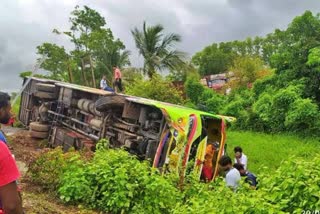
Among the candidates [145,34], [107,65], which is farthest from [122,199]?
[107,65]

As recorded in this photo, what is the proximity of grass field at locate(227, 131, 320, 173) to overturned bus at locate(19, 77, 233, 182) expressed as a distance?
3000 mm

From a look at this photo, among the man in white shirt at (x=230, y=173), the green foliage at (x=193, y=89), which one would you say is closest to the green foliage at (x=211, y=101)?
the green foliage at (x=193, y=89)

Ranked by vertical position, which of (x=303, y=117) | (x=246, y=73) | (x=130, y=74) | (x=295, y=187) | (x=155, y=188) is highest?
(x=246, y=73)

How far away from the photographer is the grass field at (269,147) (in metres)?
13.8

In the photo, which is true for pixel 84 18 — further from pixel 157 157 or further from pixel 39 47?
pixel 157 157

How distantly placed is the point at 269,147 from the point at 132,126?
6.25 metres

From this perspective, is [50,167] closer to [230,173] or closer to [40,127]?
[230,173]

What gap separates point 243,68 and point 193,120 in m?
20.3

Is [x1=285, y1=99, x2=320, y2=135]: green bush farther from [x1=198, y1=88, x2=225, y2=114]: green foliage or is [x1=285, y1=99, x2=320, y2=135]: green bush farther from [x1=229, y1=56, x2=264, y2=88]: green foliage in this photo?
[x1=229, y1=56, x2=264, y2=88]: green foliage

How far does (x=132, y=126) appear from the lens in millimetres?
11328

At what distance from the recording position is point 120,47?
3381 cm

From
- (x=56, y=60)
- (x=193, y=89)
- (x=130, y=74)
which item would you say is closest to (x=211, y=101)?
(x=193, y=89)

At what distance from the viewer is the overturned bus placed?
9617 mm

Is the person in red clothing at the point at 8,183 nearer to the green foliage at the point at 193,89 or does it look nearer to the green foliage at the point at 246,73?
the green foliage at the point at 193,89
